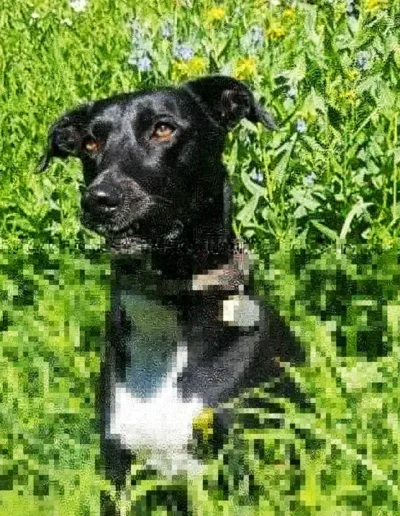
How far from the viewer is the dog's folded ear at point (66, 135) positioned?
402cm

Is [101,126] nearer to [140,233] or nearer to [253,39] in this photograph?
[140,233]

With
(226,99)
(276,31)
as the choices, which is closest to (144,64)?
(276,31)

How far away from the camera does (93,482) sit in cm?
321

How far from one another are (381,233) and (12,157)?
2.14 meters

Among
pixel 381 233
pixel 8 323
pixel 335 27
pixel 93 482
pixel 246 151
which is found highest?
pixel 335 27

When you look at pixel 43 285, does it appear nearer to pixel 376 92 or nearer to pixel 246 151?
pixel 246 151

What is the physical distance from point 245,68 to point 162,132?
44.8 inches

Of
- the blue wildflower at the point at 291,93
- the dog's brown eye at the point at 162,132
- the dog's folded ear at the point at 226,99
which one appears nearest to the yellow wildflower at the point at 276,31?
the blue wildflower at the point at 291,93

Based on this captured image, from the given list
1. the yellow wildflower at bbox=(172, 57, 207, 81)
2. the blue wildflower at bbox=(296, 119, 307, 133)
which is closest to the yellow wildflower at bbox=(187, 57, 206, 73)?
the yellow wildflower at bbox=(172, 57, 207, 81)

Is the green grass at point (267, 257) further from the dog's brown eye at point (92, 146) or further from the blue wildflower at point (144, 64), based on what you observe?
the dog's brown eye at point (92, 146)

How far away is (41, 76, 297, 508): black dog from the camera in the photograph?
3205 mm

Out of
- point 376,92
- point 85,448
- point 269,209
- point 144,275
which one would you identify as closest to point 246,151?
point 269,209

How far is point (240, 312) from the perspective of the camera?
331 centimetres

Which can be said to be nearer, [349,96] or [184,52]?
[349,96]
